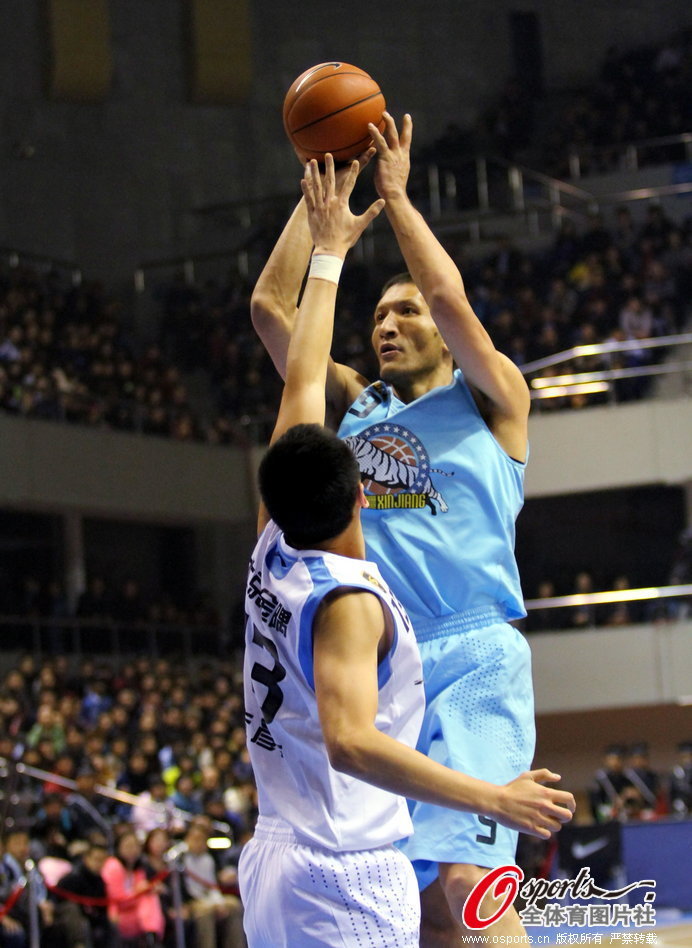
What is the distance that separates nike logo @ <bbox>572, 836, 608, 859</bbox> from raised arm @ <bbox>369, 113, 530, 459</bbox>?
8.87 m

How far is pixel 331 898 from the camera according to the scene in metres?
2.92

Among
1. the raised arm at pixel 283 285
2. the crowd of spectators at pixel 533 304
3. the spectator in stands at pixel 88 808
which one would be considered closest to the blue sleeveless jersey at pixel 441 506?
the raised arm at pixel 283 285

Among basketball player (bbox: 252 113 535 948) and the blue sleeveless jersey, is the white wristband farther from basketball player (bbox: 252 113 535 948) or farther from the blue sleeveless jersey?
the blue sleeveless jersey

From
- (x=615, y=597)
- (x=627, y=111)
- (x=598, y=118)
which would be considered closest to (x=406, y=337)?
(x=615, y=597)

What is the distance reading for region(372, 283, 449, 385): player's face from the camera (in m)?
4.46

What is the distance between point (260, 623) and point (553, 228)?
2120 cm

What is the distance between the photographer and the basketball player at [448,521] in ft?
13.2

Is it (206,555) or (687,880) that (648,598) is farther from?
(206,555)

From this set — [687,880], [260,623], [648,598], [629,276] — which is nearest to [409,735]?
[260,623]

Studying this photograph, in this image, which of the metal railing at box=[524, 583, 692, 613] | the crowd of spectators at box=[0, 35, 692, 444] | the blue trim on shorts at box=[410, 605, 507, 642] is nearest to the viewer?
the blue trim on shorts at box=[410, 605, 507, 642]

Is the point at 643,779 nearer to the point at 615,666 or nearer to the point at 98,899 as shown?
the point at 615,666

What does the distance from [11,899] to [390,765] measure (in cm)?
769

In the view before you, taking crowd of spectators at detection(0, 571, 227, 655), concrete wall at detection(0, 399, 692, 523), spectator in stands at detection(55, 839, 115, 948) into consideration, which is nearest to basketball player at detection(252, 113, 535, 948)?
spectator in stands at detection(55, 839, 115, 948)

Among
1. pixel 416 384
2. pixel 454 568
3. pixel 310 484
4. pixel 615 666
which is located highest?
pixel 416 384
